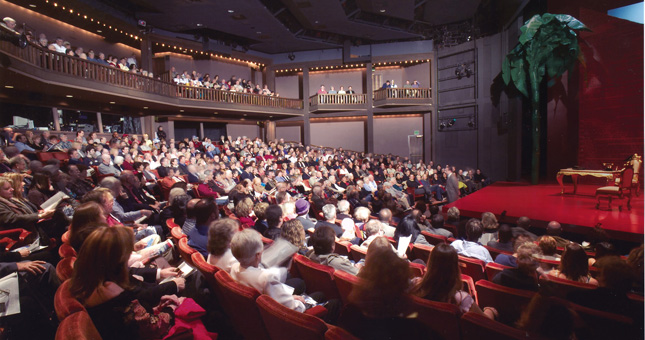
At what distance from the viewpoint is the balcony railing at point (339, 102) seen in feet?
46.2

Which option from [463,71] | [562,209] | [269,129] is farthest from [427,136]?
[562,209]

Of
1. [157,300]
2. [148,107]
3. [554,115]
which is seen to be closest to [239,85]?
[148,107]

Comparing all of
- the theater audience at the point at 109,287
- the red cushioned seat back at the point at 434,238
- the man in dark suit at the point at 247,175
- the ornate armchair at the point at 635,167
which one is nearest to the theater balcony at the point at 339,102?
the man in dark suit at the point at 247,175

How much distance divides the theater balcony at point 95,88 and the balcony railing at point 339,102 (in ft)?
7.86

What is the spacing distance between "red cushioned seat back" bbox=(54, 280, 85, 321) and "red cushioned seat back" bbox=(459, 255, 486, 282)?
2.29 metres

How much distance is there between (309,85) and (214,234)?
1407 centimetres

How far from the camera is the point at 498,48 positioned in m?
10.8

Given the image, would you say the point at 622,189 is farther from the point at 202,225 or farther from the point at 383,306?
the point at 202,225

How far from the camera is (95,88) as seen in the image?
25.2 feet

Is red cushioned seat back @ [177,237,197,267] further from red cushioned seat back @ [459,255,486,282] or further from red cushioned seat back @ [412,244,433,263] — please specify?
red cushioned seat back @ [459,255,486,282]

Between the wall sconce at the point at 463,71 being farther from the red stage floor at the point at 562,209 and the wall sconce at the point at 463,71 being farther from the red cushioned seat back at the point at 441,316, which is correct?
the red cushioned seat back at the point at 441,316

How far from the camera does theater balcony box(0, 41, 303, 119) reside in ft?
19.9

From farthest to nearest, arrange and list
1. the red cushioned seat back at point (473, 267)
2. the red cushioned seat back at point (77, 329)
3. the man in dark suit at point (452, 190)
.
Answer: the man in dark suit at point (452, 190)
the red cushioned seat back at point (473, 267)
the red cushioned seat back at point (77, 329)

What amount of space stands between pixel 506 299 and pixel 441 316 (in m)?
0.57
